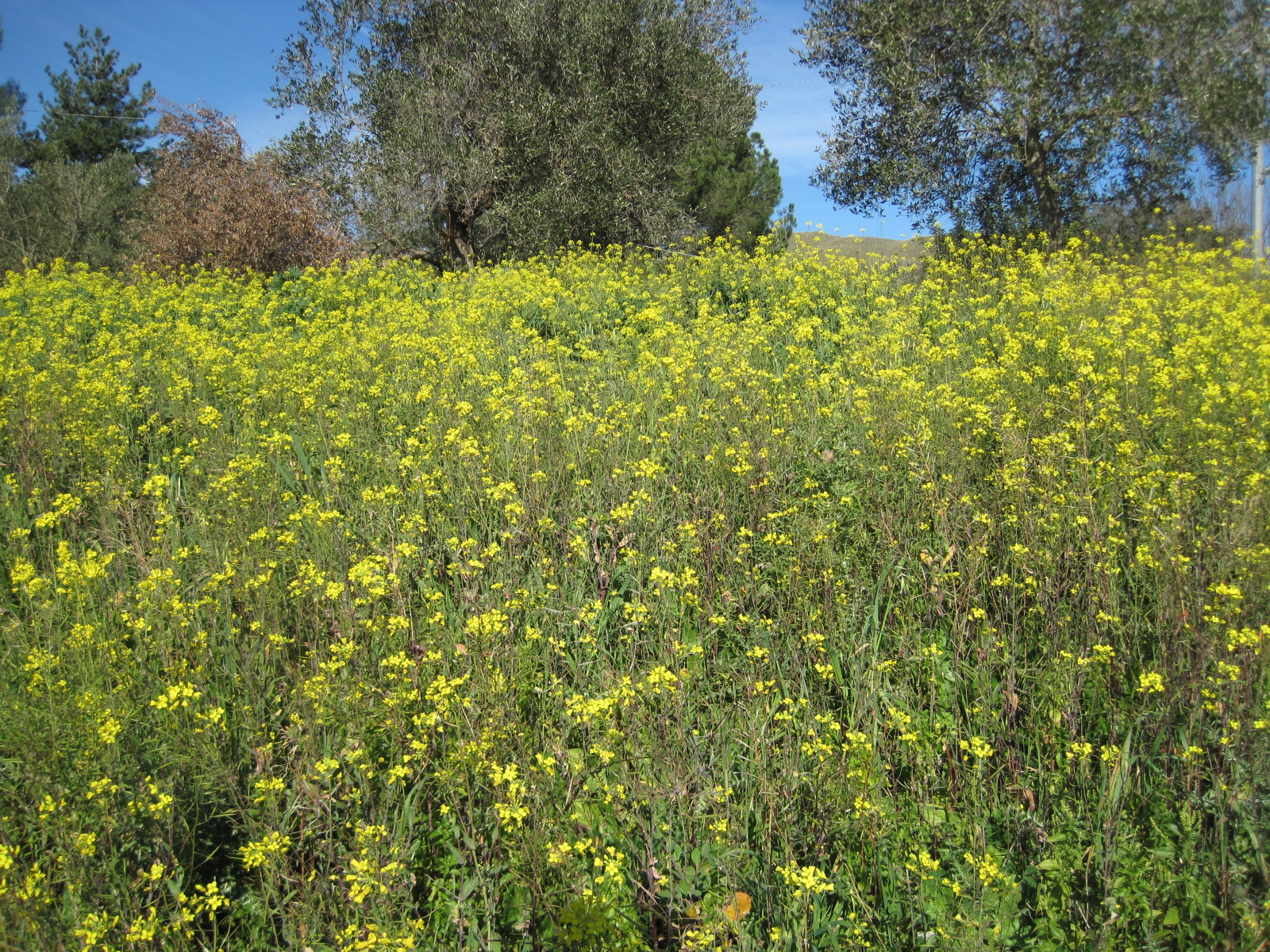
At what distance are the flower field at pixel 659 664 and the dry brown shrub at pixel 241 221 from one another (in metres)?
12.0

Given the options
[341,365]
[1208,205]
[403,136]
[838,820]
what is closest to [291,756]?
[838,820]

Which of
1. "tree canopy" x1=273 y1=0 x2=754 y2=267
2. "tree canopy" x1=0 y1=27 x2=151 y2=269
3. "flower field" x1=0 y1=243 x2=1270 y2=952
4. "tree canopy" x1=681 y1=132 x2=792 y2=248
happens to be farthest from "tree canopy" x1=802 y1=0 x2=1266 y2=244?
"tree canopy" x1=0 y1=27 x2=151 y2=269

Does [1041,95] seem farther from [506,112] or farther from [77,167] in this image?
[77,167]

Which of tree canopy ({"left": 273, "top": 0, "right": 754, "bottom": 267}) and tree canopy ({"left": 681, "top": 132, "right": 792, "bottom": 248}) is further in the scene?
tree canopy ({"left": 681, "top": 132, "right": 792, "bottom": 248})

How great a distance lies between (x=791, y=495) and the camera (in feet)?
13.0

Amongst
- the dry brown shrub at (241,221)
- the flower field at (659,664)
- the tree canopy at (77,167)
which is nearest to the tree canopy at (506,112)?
the dry brown shrub at (241,221)

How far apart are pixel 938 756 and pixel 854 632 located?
2.00ft

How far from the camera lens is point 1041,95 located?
11.8 meters

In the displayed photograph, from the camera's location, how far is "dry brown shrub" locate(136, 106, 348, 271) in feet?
52.8

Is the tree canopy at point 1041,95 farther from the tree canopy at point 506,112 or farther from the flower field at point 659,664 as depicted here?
the flower field at point 659,664

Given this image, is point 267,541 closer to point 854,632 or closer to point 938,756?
point 854,632

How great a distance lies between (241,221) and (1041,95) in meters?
15.0

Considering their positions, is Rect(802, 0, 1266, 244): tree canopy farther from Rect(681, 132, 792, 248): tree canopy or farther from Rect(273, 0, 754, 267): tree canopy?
Rect(681, 132, 792, 248): tree canopy

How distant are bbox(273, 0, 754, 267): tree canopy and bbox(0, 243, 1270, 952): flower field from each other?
9779 mm
